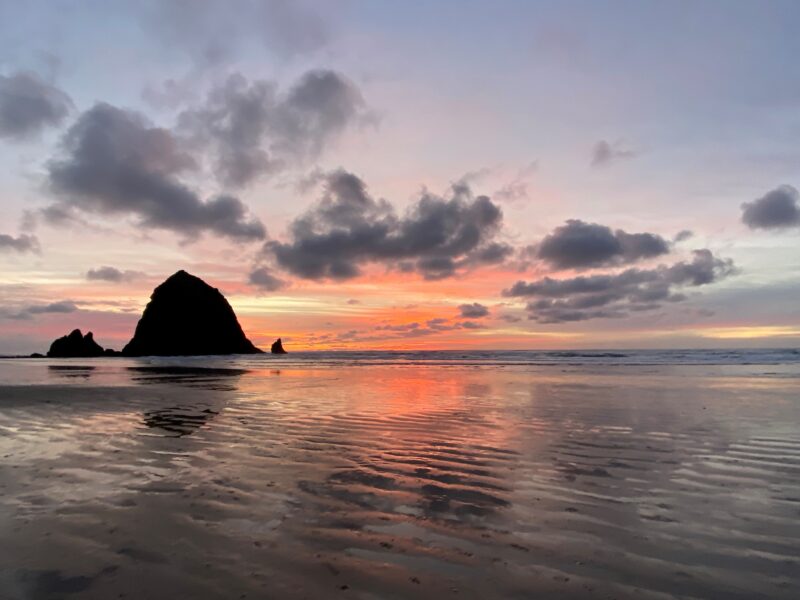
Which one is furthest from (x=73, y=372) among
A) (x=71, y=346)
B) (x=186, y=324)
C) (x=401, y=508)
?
(x=186, y=324)

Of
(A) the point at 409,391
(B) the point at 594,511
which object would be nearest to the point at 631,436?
(B) the point at 594,511

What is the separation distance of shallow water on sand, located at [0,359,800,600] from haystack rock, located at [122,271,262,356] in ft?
435

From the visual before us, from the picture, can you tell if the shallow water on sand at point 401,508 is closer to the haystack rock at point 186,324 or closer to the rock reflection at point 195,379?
the rock reflection at point 195,379

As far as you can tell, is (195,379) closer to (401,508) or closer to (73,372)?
(73,372)

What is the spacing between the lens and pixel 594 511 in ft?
20.4

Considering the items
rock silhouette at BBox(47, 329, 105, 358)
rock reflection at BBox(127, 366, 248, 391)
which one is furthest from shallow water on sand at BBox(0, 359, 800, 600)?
rock silhouette at BBox(47, 329, 105, 358)

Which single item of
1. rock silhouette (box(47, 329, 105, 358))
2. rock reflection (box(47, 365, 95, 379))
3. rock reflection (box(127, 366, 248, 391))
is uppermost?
rock silhouette (box(47, 329, 105, 358))

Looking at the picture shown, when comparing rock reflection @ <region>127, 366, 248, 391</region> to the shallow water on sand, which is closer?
the shallow water on sand

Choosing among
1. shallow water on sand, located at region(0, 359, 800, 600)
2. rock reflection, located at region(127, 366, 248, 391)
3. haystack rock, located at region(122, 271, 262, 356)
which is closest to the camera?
shallow water on sand, located at region(0, 359, 800, 600)

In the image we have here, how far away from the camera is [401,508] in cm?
635

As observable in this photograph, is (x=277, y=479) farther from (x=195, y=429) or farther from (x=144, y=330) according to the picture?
(x=144, y=330)

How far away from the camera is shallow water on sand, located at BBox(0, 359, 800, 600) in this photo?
4.36 m

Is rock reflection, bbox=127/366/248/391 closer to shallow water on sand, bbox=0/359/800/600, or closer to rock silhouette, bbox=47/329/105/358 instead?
shallow water on sand, bbox=0/359/800/600

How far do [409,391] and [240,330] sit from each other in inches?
5476
